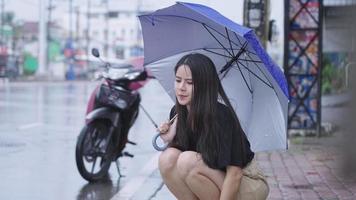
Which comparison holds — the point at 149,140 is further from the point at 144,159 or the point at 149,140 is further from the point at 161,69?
the point at 161,69

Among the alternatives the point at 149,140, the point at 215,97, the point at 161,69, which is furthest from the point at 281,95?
the point at 149,140

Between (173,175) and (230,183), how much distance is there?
431mm

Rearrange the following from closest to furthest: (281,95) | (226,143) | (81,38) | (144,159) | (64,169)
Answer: (226,143) < (281,95) < (64,169) < (144,159) < (81,38)

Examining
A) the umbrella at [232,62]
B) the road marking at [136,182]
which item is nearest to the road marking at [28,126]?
the road marking at [136,182]

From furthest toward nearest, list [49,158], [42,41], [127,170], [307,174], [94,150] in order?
[42,41] → [49,158] → [127,170] → [307,174] → [94,150]

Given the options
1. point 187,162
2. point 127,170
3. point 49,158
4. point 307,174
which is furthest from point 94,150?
point 187,162

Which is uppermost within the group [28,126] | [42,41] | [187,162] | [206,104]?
[42,41]

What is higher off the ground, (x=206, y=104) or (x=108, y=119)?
(x=206, y=104)

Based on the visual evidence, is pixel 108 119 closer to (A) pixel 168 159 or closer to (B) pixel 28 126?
(A) pixel 168 159

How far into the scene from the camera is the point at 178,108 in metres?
4.58

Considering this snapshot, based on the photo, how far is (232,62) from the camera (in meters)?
4.90

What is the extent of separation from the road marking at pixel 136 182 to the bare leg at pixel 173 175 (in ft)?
7.64

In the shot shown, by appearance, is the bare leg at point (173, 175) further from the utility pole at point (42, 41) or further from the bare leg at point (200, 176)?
the utility pole at point (42, 41)

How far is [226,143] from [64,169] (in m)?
4.56
